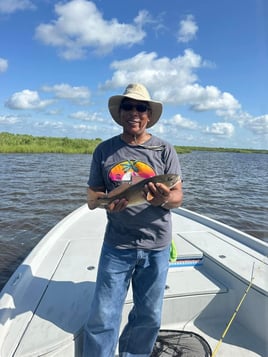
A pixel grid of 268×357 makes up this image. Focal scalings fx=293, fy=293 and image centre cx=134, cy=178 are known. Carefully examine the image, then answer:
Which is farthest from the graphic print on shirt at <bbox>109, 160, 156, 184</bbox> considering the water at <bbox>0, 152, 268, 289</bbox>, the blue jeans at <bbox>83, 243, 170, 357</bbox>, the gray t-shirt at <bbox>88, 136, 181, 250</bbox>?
the water at <bbox>0, 152, 268, 289</bbox>

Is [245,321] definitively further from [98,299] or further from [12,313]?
[12,313]

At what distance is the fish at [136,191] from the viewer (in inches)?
86.4

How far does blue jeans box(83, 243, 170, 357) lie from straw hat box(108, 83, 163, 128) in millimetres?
1154

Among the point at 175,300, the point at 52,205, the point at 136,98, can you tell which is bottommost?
the point at 52,205

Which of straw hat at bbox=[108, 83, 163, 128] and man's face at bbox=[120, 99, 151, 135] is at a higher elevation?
straw hat at bbox=[108, 83, 163, 128]

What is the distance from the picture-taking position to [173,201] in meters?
2.28

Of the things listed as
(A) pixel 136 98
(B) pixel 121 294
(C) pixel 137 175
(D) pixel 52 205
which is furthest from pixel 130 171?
(D) pixel 52 205

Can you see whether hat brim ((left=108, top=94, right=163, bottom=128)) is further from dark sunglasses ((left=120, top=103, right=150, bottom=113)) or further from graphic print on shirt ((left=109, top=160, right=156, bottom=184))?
graphic print on shirt ((left=109, top=160, right=156, bottom=184))

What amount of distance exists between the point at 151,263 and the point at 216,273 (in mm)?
1777

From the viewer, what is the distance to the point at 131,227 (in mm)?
2305

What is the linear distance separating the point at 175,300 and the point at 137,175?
174 centimetres

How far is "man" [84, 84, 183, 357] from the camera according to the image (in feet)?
7.57

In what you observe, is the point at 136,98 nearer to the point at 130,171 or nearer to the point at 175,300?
the point at 130,171

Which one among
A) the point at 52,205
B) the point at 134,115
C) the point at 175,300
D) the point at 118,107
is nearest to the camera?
the point at 134,115
